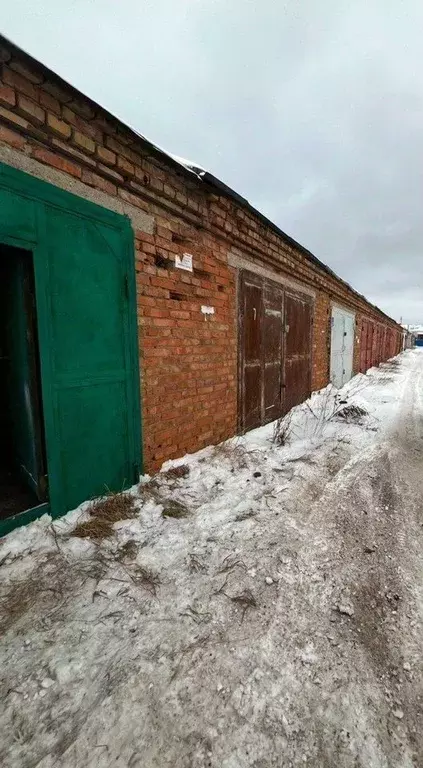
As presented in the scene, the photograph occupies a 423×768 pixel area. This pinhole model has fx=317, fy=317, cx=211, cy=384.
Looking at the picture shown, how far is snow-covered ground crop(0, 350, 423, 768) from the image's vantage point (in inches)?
44.6

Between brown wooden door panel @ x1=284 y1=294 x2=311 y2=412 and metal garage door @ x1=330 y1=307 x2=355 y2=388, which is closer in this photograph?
brown wooden door panel @ x1=284 y1=294 x2=311 y2=412

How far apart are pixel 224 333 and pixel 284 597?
2.99m

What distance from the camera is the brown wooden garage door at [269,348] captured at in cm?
461

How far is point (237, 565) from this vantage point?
2008 mm

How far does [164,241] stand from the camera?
3133mm

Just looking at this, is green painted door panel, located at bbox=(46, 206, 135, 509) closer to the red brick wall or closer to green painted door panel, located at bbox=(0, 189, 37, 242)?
green painted door panel, located at bbox=(0, 189, 37, 242)

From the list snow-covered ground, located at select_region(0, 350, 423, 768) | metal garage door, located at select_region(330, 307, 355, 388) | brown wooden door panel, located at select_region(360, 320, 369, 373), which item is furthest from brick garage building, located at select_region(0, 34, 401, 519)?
brown wooden door panel, located at select_region(360, 320, 369, 373)

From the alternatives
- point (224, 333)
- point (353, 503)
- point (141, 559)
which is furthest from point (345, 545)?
point (224, 333)

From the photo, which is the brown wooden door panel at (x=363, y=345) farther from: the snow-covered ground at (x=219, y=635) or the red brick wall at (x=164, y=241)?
the snow-covered ground at (x=219, y=635)

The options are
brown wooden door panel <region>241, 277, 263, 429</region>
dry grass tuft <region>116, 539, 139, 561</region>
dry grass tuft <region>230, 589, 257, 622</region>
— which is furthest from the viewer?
brown wooden door panel <region>241, 277, 263, 429</region>

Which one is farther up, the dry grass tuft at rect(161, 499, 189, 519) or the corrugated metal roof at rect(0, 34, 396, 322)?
the corrugated metal roof at rect(0, 34, 396, 322)

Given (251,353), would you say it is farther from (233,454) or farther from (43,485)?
(43,485)

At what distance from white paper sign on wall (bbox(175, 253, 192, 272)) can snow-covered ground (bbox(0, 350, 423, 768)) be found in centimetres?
226

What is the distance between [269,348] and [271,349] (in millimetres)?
89
